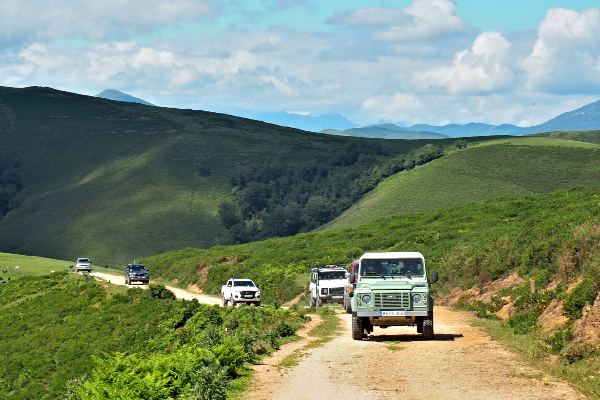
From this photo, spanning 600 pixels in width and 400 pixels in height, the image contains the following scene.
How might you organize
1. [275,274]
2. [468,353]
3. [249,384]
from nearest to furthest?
[249,384], [468,353], [275,274]

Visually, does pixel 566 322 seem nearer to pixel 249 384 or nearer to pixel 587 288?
pixel 587 288

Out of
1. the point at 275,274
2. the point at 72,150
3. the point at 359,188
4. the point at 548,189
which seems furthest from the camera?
the point at 72,150

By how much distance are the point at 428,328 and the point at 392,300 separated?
1.47 meters

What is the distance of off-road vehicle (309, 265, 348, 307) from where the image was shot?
125 ft

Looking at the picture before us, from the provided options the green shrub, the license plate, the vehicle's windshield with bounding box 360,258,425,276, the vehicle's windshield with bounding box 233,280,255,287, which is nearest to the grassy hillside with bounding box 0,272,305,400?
the license plate

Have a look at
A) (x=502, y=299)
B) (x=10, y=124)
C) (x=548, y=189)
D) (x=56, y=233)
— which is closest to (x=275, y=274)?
(x=502, y=299)

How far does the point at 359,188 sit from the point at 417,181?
30.0 metres

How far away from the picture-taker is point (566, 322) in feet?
61.1

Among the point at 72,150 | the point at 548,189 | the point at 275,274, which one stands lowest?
the point at 275,274

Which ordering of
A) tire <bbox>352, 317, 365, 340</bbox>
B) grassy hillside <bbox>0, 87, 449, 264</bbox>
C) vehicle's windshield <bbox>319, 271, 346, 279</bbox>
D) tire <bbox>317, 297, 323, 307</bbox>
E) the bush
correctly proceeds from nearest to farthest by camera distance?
tire <bbox>352, 317, 365, 340</bbox>
tire <bbox>317, 297, 323, 307</bbox>
vehicle's windshield <bbox>319, 271, 346, 279</bbox>
the bush
grassy hillside <bbox>0, 87, 449, 264</bbox>

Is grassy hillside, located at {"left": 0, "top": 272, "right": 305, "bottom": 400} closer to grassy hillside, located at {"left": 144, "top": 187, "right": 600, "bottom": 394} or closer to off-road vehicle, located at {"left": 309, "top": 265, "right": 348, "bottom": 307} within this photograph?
off-road vehicle, located at {"left": 309, "top": 265, "right": 348, "bottom": 307}

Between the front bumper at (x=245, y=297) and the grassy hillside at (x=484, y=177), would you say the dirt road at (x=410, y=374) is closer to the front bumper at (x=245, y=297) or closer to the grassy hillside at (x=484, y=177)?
the front bumper at (x=245, y=297)

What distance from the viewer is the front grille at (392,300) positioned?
20.2m

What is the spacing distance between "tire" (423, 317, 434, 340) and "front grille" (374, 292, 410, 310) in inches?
31.4
